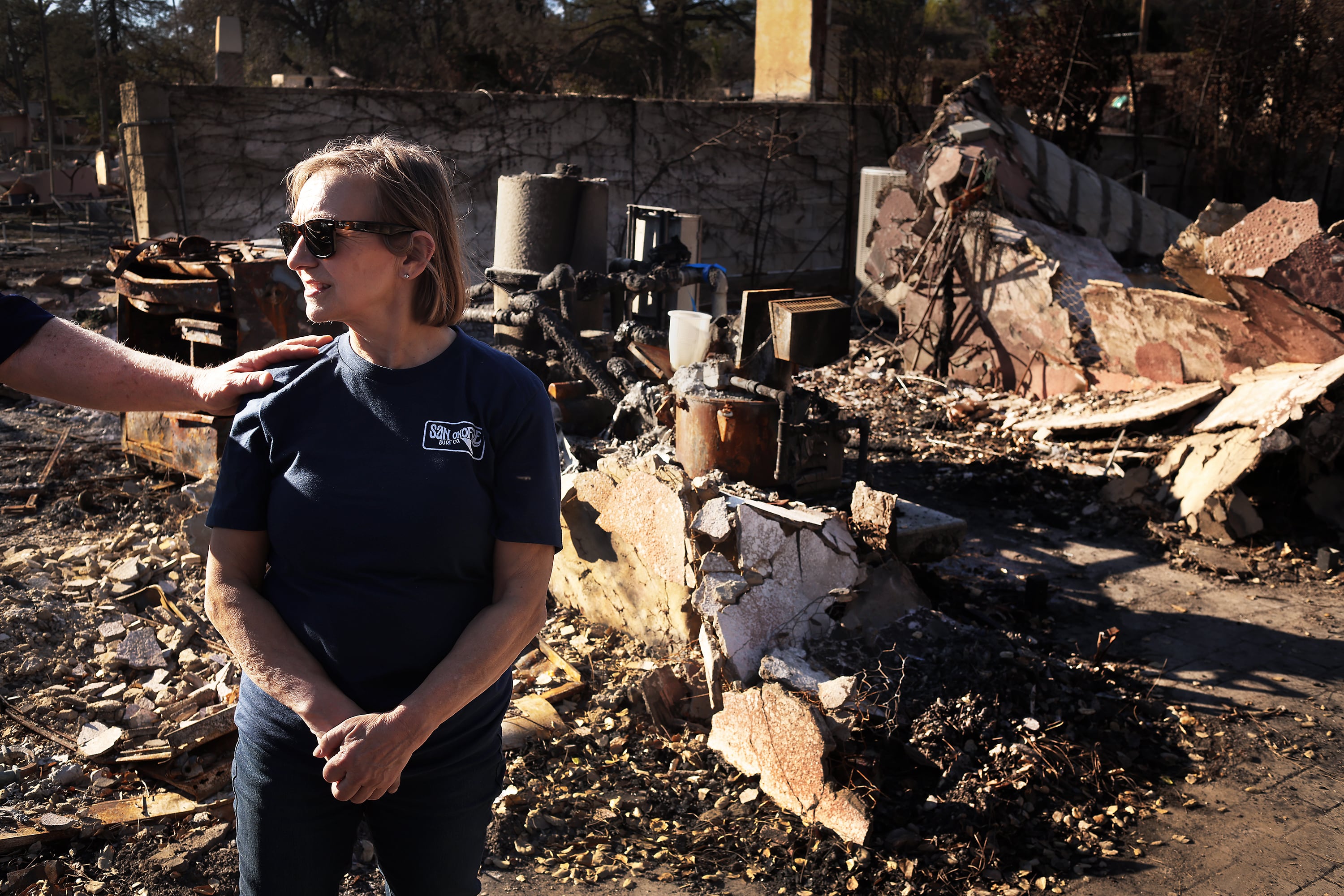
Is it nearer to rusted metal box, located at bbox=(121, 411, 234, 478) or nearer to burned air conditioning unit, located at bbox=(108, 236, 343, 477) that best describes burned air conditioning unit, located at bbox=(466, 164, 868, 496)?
burned air conditioning unit, located at bbox=(108, 236, 343, 477)

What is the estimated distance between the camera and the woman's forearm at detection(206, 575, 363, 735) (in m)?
1.52

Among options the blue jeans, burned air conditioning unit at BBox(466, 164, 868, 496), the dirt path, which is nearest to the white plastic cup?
burned air conditioning unit at BBox(466, 164, 868, 496)

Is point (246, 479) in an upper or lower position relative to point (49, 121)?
lower

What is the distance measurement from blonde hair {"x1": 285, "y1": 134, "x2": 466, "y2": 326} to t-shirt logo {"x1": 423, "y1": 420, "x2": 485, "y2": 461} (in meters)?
0.22

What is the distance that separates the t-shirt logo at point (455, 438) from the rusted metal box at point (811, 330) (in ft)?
11.4

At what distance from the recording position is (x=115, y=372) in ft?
5.88

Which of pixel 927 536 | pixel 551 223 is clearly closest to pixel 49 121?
pixel 551 223

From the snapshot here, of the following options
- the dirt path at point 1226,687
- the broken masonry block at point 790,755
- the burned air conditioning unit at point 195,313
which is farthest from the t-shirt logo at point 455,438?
the burned air conditioning unit at point 195,313

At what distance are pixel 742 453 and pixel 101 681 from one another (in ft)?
9.80

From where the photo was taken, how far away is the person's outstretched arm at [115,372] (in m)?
1.75

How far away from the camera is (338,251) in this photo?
5.27ft

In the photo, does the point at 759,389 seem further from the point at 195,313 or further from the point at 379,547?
the point at 379,547

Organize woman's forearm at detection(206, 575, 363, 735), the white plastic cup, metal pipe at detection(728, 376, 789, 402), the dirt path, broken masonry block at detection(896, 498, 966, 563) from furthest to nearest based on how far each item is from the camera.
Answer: the white plastic cup
broken masonry block at detection(896, 498, 966, 563)
metal pipe at detection(728, 376, 789, 402)
the dirt path
woman's forearm at detection(206, 575, 363, 735)

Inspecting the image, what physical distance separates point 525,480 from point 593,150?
34.4 feet
